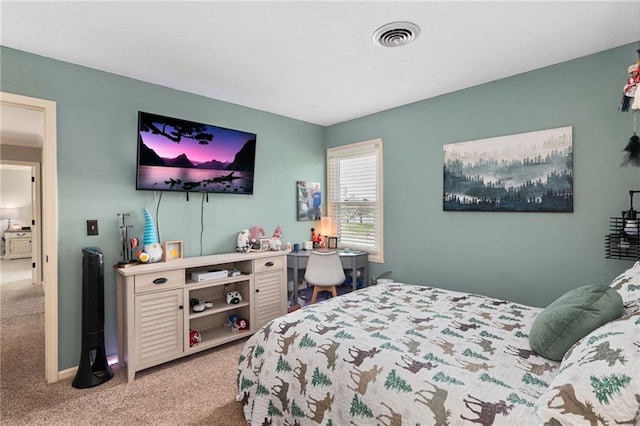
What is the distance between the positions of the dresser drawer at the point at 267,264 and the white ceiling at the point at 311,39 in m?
1.77

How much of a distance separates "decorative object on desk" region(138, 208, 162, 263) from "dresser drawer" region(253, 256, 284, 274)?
36.0 inches

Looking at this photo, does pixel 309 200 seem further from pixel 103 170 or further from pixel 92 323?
pixel 92 323

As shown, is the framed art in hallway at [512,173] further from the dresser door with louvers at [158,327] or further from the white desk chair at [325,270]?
the dresser door with louvers at [158,327]

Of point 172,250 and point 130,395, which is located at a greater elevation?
point 172,250

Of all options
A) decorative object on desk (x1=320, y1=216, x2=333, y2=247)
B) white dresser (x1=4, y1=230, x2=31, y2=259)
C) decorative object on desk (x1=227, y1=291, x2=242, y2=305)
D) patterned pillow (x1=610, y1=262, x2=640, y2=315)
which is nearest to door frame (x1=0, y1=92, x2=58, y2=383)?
decorative object on desk (x1=227, y1=291, x2=242, y2=305)

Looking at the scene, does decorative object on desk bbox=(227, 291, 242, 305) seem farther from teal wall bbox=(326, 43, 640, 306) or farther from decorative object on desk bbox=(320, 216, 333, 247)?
teal wall bbox=(326, 43, 640, 306)

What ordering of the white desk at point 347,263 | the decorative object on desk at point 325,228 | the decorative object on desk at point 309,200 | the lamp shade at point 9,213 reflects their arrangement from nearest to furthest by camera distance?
the white desk at point 347,263, the decorative object on desk at point 309,200, the decorative object on desk at point 325,228, the lamp shade at point 9,213

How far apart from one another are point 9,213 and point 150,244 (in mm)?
8922

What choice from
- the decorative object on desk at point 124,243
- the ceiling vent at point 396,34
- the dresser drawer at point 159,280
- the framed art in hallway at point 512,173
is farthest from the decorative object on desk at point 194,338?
the ceiling vent at point 396,34

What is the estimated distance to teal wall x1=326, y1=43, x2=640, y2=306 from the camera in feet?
7.80

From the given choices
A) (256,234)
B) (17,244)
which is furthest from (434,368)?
(17,244)

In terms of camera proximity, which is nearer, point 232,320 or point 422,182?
point 232,320

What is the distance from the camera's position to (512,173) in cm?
281

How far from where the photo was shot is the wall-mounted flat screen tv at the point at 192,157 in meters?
2.81
